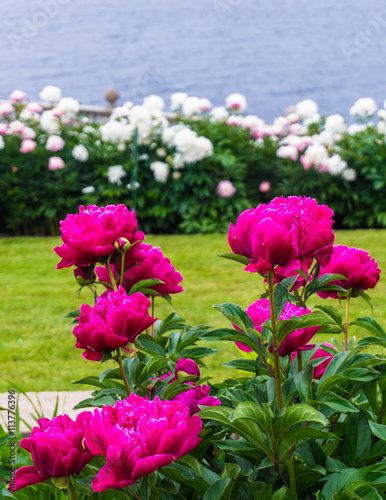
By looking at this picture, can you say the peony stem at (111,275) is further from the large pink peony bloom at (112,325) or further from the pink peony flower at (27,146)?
the pink peony flower at (27,146)

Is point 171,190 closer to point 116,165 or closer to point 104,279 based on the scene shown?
point 116,165

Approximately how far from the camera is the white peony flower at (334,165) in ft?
17.9

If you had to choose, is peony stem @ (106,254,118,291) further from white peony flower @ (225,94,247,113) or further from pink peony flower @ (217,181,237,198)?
white peony flower @ (225,94,247,113)

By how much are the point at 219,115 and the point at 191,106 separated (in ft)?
1.09

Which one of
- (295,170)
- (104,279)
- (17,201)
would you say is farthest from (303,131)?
(104,279)

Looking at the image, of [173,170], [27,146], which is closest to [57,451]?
[173,170]

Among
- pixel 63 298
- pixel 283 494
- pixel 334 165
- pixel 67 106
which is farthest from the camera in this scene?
pixel 67 106

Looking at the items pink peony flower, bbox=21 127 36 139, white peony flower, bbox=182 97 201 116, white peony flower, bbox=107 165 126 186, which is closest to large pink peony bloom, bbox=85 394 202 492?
white peony flower, bbox=107 165 126 186

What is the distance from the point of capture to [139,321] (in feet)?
2.82

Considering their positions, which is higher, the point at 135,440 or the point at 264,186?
the point at 264,186

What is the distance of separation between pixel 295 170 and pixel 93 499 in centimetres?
504

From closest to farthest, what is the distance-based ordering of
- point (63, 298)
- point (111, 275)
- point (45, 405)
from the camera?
1. point (111, 275)
2. point (45, 405)
3. point (63, 298)

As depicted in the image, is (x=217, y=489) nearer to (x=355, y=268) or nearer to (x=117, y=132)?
(x=355, y=268)

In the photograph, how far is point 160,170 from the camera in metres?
5.31
